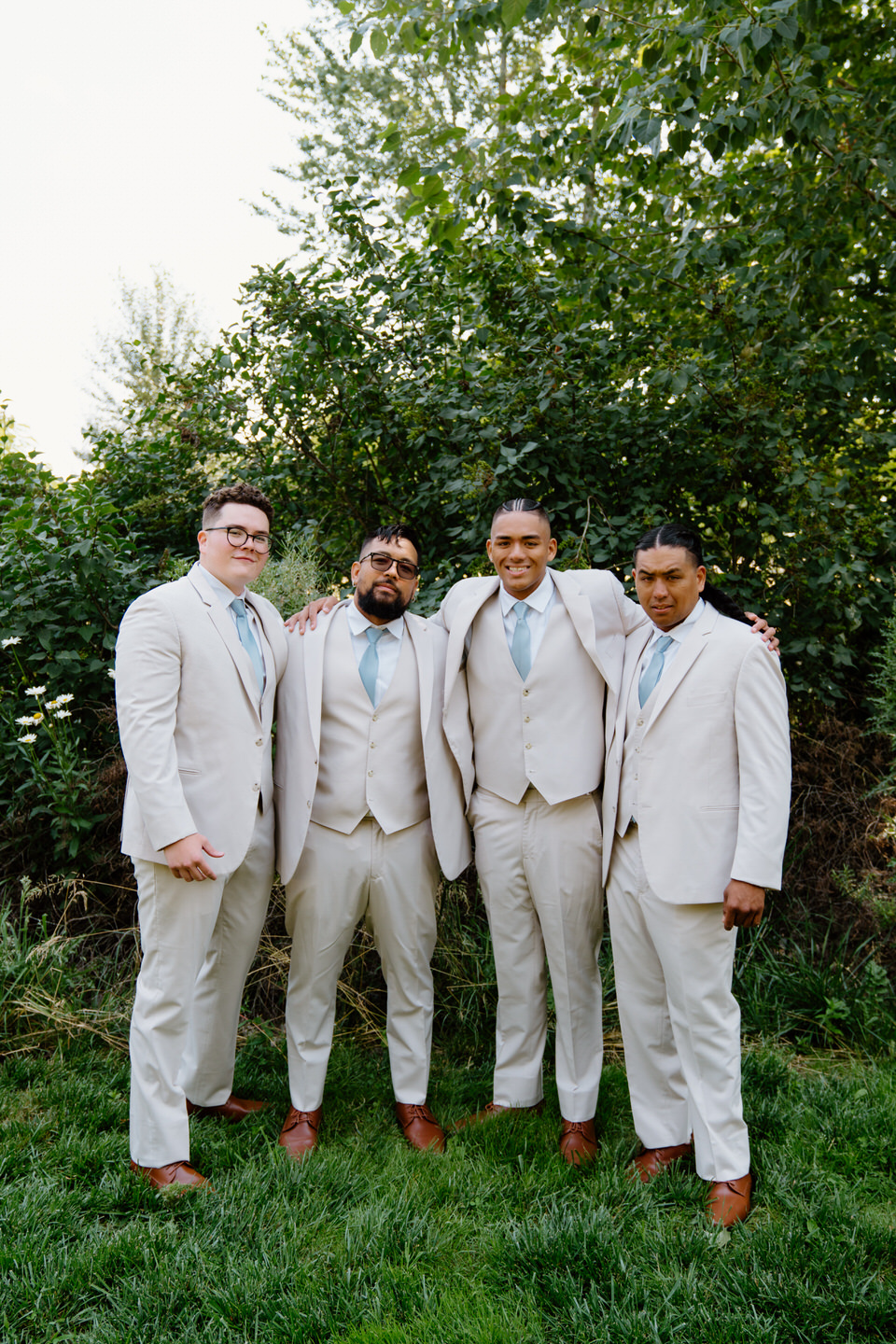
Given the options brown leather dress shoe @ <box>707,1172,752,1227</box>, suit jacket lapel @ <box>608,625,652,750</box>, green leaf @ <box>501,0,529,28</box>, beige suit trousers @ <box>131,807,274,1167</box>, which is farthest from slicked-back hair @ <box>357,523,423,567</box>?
brown leather dress shoe @ <box>707,1172,752,1227</box>

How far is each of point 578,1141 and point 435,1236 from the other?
0.80m

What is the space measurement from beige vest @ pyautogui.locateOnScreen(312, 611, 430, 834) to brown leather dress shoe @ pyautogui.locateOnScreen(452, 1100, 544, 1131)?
118cm

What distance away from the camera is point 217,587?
11.5ft

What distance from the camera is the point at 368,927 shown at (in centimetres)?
392

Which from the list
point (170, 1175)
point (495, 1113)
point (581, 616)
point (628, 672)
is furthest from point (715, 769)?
point (170, 1175)

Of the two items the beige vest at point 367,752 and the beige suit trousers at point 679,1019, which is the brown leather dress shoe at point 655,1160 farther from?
the beige vest at point 367,752

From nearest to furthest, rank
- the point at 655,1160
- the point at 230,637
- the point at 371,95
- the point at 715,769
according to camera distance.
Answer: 1. the point at 715,769
2. the point at 655,1160
3. the point at 230,637
4. the point at 371,95

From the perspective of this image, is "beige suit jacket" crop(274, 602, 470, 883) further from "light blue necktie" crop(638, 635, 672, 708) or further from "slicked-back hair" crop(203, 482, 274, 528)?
"light blue necktie" crop(638, 635, 672, 708)

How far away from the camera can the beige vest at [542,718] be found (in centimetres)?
351

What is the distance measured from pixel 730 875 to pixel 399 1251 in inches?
60.2

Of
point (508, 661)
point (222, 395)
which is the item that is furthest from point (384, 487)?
point (508, 661)

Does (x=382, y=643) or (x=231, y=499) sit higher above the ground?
(x=231, y=499)

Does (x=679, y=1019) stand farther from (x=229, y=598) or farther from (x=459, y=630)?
(x=229, y=598)

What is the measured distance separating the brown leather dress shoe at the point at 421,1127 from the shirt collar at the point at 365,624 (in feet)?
6.05
